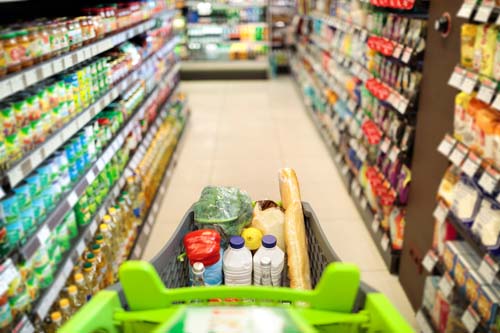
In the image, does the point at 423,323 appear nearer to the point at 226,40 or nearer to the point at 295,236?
the point at 295,236

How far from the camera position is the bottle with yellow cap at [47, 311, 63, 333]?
1.96 m

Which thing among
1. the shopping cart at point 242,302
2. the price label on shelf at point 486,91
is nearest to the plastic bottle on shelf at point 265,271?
the shopping cart at point 242,302

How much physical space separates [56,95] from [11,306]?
1019 mm

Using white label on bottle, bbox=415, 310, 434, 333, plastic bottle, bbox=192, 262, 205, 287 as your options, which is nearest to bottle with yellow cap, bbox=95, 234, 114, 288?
plastic bottle, bbox=192, 262, 205, 287

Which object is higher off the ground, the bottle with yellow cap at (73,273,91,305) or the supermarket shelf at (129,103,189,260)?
the bottle with yellow cap at (73,273,91,305)

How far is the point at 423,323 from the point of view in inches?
102

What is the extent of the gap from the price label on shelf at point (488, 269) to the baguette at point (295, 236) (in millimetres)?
960

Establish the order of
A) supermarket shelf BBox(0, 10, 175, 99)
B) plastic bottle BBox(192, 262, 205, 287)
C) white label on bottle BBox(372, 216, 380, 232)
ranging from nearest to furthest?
plastic bottle BBox(192, 262, 205, 287) → supermarket shelf BBox(0, 10, 175, 99) → white label on bottle BBox(372, 216, 380, 232)

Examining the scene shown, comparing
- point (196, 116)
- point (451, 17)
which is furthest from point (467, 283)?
point (196, 116)

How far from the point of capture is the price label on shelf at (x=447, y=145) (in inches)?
88.6

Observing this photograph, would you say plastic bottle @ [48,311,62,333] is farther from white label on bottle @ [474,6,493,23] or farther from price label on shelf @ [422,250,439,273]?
white label on bottle @ [474,6,493,23]

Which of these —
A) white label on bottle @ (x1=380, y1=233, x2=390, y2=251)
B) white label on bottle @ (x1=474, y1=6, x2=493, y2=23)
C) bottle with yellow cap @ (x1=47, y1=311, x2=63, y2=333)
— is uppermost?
white label on bottle @ (x1=474, y1=6, x2=493, y2=23)

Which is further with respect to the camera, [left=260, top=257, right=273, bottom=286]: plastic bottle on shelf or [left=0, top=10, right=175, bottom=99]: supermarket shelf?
[left=0, top=10, right=175, bottom=99]: supermarket shelf

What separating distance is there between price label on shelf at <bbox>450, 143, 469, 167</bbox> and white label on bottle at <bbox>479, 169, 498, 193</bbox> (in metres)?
0.18
